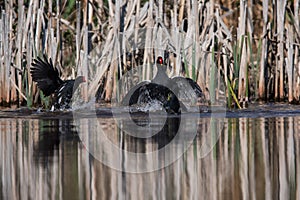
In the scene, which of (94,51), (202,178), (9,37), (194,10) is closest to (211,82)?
(194,10)

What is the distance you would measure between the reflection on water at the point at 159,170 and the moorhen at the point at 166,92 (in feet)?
4.74

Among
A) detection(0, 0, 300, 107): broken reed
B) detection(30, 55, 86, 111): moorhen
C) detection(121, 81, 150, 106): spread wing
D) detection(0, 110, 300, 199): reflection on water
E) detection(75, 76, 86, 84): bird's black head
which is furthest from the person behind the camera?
detection(0, 0, 300, 107): broken reed

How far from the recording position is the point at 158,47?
39.1 ft

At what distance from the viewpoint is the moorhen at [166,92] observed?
10631 millimetres

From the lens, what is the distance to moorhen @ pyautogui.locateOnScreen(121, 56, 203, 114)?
34.9 feet

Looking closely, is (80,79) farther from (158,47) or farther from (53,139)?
(53,139)

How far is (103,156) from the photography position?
263 inches

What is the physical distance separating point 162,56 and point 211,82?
47.5 inches

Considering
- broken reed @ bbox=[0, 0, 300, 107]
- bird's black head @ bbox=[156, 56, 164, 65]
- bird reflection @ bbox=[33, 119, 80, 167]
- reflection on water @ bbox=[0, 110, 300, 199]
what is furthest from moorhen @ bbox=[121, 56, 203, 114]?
reflection on water @ bbox=[0, 110, 300, 199]

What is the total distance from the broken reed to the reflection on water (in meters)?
2.47

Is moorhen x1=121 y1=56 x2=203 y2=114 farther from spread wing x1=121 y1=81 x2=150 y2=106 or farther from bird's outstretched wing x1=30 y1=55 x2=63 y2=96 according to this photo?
bird's outstretched wing x1=30 y1=55 x2=63 y2=96

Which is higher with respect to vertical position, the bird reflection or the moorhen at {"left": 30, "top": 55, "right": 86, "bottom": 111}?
the moorhen at {"left": 30, "top": 55, "right": 86, "bottom": 111}

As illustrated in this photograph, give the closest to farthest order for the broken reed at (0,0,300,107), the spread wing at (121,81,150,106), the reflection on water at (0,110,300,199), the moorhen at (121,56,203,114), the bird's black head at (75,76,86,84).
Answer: the reflection on water at (0,110,300,199), the moorhen at (121,56,203,114), the spread wing at (121,81,150,106), the bird's black head at (75,76,86,84), the broken reed at (0,0,300,107)

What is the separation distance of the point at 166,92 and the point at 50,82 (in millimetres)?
1806
